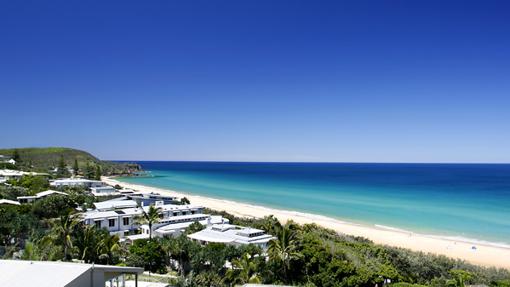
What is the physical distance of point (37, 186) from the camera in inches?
1774

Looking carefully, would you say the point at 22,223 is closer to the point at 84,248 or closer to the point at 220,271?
the point at 84,248

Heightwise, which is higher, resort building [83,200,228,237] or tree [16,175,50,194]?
tree [16,175,50,194]

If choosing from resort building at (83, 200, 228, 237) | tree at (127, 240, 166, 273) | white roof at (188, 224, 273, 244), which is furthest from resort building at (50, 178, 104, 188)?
tree at (127, 240, 166, 273)

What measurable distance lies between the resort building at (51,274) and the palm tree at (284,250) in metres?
10.7

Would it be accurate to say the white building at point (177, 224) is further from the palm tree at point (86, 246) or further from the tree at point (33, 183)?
the tree at point (33, 183)

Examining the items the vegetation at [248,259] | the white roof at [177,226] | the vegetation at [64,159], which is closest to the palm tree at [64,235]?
the vegetation at [248,259]

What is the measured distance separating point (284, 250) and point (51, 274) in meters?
12.6

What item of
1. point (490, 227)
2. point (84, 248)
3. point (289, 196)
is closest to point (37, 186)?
point (84, 248)

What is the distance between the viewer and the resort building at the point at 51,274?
8.38 m

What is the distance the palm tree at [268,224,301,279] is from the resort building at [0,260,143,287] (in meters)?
10.7

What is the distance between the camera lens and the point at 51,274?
8680mm

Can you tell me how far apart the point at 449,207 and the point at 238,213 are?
36.2 metres

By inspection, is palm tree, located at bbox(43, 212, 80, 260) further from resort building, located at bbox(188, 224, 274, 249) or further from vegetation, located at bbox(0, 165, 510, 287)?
resort building, located at bbox(188, 224, 274, 249)

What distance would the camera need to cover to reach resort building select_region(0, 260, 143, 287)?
838cm
